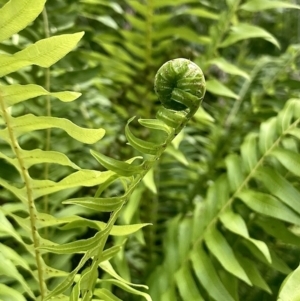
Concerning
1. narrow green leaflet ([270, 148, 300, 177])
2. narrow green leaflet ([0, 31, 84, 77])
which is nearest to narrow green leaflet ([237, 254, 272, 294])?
narrow green leaflet ([270, 148, 300, 177])

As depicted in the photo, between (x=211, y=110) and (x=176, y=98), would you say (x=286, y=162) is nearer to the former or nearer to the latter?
(x=176, y=98)

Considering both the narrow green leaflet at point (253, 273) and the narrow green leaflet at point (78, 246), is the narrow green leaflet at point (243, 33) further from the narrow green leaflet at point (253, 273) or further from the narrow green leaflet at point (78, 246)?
the narrow green leaflet at point (78, 246)

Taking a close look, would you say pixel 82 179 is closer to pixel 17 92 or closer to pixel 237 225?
pixel 17 92

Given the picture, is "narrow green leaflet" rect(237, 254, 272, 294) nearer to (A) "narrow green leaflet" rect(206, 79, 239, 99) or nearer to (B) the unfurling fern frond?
(B) the unfurling fern frond

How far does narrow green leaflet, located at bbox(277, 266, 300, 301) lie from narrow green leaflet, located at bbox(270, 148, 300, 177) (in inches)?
7.4

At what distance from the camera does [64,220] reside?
0.48 m

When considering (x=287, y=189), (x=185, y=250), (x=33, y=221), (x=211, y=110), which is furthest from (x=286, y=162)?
(x=211, y=110)

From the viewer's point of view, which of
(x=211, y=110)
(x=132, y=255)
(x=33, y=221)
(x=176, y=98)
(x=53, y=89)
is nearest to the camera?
(x=176, y=98)

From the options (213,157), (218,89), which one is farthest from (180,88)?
(213,157)

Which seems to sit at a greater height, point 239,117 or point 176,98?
point 176,98

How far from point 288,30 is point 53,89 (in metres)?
0.82

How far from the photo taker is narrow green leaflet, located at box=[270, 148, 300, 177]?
1.85ft

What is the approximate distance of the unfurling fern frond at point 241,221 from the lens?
55 centimetres

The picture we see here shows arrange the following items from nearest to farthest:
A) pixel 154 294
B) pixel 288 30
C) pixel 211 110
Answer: pixel 154 294
pixel 211 110
pixel 288 30
